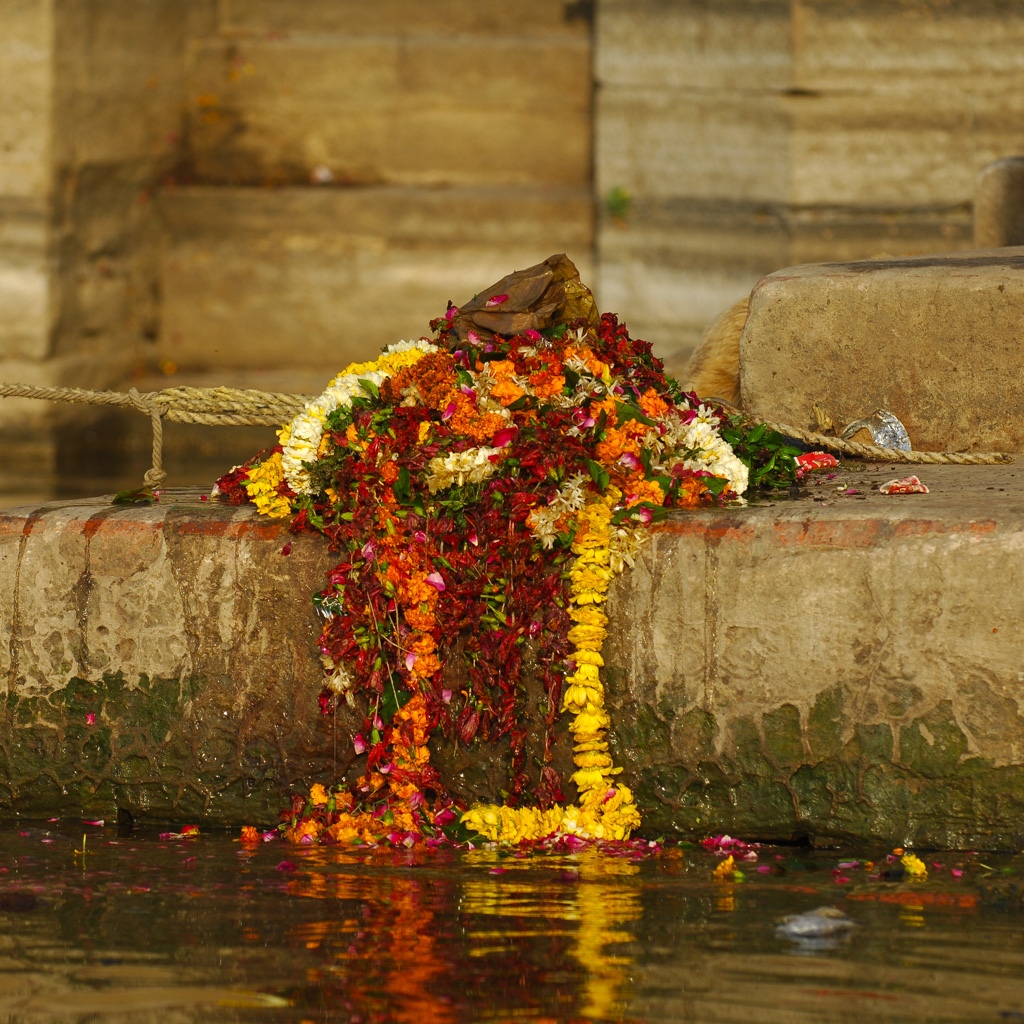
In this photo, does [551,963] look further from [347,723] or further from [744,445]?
[744,445]

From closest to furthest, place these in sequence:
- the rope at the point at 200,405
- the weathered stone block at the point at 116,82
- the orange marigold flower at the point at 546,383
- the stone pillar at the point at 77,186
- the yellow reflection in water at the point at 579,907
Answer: the yellow reflection in water at the point at 579,907
the orange marigold flower at the point at 546,383
the rope at the point at 200,405
the stone pillar at the point at 77,186
the weathered stone block at the point at 116,82

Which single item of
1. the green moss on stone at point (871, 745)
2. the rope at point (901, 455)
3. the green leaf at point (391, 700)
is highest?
the rope at point (901, 455)

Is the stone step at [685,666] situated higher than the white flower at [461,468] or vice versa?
the white flower at [461,468]

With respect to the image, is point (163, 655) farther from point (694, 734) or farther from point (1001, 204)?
point (1001, 204)

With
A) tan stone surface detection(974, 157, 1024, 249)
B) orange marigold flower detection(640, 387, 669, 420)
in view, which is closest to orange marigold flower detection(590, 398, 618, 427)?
orange marigold flower detection(640, 387, 669, 420)

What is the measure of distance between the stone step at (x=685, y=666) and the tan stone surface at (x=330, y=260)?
7214 mm

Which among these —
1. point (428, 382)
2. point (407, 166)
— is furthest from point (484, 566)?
point (407, 166)

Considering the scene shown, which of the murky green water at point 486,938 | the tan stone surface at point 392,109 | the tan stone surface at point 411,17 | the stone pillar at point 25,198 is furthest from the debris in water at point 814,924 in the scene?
the tan stone surface at point 411,17

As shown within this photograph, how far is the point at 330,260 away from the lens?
1151 cm

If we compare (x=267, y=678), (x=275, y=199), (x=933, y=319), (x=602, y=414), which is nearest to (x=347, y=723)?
(x=267, y=678)

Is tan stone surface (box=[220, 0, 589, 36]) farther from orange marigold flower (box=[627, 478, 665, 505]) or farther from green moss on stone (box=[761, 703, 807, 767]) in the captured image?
green moss on stone (box=[761, 703, 807, 767])

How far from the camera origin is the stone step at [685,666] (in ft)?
12.1

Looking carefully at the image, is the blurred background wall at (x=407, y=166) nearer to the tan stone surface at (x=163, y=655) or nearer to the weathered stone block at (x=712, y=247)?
the weathered stone block at (x=712, y=247)

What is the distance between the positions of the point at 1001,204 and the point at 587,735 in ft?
14.9
